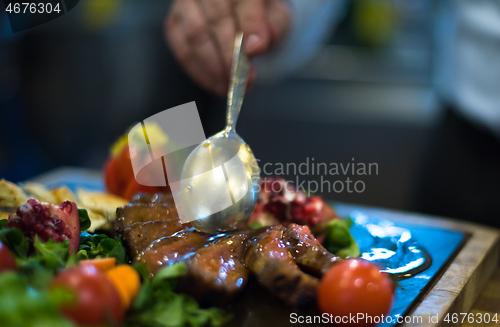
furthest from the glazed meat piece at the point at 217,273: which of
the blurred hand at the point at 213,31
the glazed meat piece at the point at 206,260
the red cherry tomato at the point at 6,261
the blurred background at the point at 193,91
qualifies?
the blurred background at the point at 193,91

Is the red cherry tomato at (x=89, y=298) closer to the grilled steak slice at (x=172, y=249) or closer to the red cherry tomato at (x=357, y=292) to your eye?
the grilled steak slice at (x=172, y=249)

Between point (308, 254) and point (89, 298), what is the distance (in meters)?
0.54

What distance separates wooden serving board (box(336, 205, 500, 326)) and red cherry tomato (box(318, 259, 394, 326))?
14 centimetres

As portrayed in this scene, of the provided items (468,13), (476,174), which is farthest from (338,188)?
(468,13)

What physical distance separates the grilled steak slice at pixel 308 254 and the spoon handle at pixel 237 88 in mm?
376

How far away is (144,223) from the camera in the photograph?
53.0 inches

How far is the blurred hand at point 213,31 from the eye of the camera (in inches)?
67.0

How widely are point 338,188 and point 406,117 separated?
91cm

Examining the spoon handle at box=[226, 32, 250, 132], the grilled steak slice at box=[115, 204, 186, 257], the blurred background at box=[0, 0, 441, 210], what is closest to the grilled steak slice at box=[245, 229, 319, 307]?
the grilled steak slice at box=[115, 204, 186, 257]

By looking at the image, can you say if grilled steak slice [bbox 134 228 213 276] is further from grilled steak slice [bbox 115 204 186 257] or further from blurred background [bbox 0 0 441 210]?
blurred background [bbox 0 0 441 210]

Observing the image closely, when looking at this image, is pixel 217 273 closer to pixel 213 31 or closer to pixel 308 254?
pixel 308 254

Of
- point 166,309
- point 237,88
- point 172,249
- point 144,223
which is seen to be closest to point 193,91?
point 237,88

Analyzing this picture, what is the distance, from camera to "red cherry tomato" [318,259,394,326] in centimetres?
96

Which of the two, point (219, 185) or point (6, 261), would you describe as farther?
point (219, 185)
